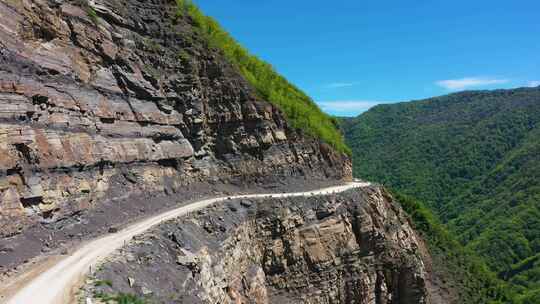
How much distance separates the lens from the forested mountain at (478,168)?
87688 millimetres

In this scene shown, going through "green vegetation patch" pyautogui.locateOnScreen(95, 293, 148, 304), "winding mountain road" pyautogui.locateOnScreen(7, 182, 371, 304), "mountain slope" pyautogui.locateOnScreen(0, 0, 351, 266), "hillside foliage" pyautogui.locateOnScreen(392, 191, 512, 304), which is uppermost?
"mountain slope" pyautogui.locateOnScreen(0, 0, 351, 266)

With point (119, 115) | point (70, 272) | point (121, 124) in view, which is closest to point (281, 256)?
point (121, 124)

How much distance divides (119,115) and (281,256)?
522 inches

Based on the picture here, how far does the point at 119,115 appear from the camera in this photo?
24.2 metres

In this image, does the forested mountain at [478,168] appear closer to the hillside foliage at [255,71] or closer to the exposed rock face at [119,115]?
the hillside foliage at [255,71]

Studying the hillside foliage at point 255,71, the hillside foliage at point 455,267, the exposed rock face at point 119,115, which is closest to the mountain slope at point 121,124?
the exposed rock face at point 119,115

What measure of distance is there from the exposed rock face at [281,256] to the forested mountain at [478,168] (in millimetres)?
39404

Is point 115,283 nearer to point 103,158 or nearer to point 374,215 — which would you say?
point 103,158

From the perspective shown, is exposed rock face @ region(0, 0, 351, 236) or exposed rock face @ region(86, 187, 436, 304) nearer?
exposed rock face @ region(86, 187, 436, 304)

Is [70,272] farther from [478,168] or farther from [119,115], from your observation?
[478,168]

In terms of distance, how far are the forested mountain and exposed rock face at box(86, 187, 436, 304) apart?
39.4m

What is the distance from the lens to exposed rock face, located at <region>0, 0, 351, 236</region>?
16812mm

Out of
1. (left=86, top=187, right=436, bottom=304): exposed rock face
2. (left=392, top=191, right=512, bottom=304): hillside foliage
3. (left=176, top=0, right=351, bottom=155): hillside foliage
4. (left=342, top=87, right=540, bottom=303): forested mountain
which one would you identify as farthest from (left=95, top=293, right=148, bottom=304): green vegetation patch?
(left=342, top=87, right=540, bottom=303): forested mountain

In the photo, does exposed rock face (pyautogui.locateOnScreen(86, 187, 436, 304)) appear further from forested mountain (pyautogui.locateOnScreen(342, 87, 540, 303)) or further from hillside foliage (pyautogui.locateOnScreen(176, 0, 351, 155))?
forested mountain (pyautogui.locateOnScreen(342, 87, 540, 303))
